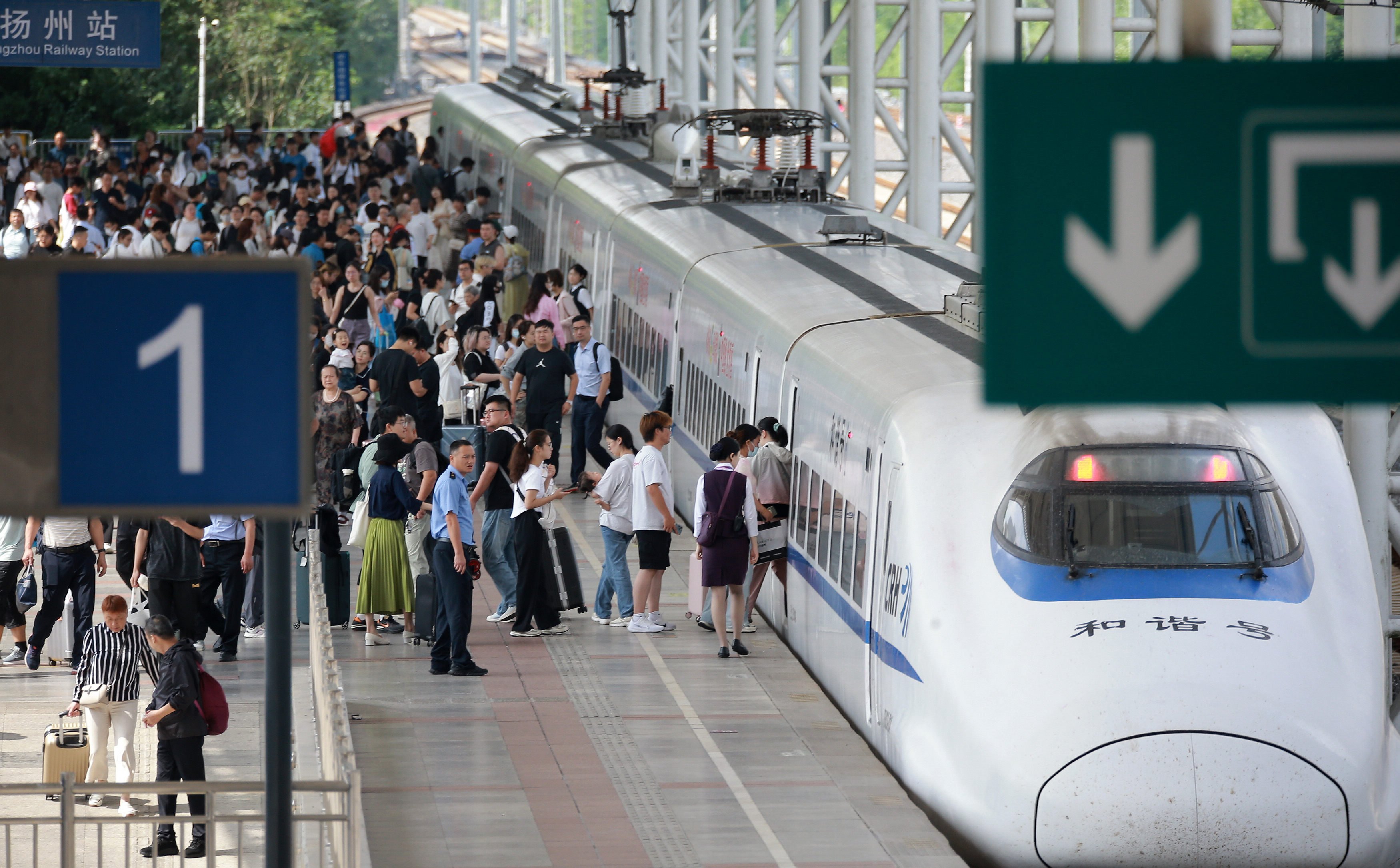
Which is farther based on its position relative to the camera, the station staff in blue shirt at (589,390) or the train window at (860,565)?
the station staff in blue shirt at (589,390)

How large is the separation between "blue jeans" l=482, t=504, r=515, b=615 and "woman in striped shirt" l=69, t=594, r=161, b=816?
3.23 metres

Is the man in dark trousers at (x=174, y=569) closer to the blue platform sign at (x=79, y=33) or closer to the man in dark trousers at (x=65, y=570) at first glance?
the man in dark trousers at (x=65, y=570)

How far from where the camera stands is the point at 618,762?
1128 cm

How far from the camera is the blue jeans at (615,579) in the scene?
47.4ft

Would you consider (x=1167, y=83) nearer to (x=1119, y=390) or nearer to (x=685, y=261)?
(x=1119, y=390)

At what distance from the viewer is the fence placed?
25.2ft

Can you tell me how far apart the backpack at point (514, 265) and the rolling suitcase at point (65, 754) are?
1230cm

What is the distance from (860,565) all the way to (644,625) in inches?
137

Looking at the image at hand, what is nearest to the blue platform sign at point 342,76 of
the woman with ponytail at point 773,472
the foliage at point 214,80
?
the foliage at point 214,80

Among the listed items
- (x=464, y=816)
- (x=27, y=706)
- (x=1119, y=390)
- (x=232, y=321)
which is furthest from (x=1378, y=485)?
(x=27, y=706)

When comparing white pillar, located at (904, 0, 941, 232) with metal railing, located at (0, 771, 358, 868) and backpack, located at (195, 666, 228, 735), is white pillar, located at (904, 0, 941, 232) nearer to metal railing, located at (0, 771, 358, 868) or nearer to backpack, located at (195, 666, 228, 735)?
backpack, located at (195, 666, 228, 735)

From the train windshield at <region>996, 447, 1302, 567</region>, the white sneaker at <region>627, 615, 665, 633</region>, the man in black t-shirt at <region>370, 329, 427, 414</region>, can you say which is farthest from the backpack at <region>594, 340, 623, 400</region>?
the train windshield at <region>996, 447, 1302, 567</region>

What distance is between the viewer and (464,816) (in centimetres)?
1031

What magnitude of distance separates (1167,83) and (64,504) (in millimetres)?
2815
